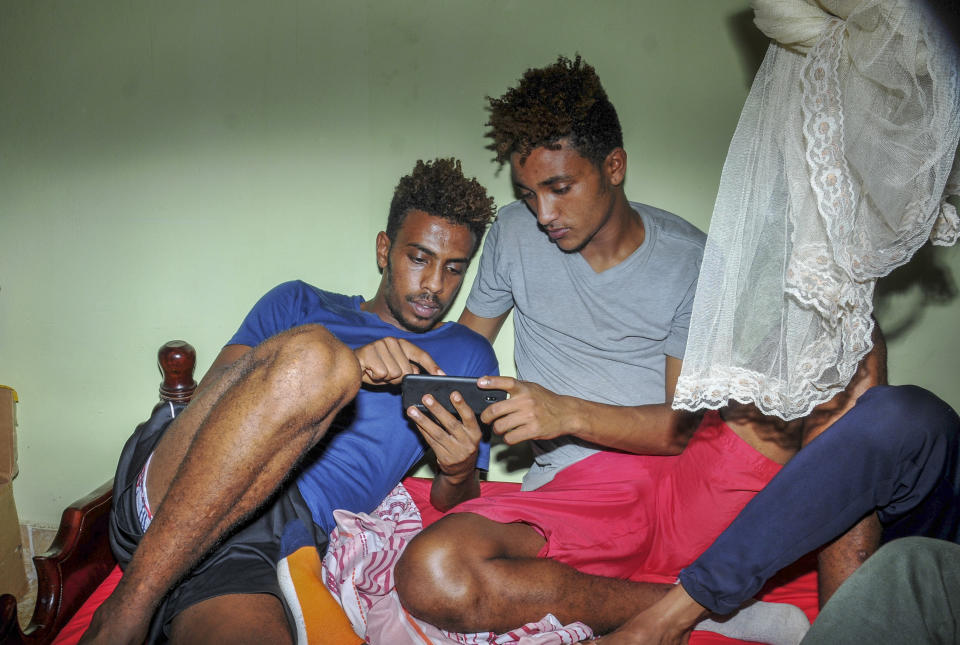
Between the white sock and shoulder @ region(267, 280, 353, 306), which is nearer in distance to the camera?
the white sock

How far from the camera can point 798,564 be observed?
140 centimetres

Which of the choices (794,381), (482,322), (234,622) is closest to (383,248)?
(482,322)

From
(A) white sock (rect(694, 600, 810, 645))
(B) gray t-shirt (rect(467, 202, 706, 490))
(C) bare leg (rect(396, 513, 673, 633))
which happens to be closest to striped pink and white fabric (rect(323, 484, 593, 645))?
(C) bare leg (rect(396, 513, 673, 633))

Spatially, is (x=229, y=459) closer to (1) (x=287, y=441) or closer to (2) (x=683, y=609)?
(1) (x=287, y=441)

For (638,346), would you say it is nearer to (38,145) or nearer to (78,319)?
(78,319)

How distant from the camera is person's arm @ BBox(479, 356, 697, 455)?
4.29 ft

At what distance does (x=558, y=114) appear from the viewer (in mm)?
1537

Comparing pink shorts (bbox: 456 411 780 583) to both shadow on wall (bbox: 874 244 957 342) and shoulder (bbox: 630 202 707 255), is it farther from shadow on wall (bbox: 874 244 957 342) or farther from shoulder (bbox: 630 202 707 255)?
shadow on wall (bbox: 874 244 957 342)

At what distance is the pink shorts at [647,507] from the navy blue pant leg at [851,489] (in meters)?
0.16

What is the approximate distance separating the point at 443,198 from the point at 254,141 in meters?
0.63

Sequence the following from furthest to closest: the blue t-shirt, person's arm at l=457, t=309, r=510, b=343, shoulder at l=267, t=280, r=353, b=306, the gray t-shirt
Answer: person's arm at l=457, t=309, r=510, b=343 < shoulder at l=267, t=280, r=353, b=306 < the gray t-shirt < the blue t-shirt

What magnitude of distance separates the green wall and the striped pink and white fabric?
0.65 meters

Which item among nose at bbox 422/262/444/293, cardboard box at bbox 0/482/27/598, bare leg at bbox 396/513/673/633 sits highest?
nose at bbox 422/262/444/293

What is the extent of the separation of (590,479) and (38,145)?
1849 millimetres
